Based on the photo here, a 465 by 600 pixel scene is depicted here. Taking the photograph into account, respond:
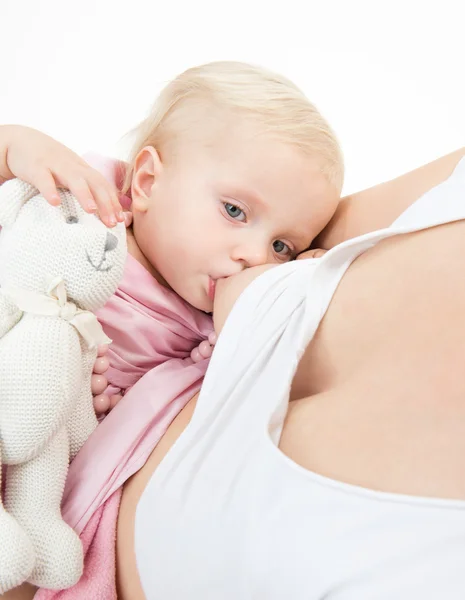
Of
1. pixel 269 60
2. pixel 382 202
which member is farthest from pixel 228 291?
pixel 269 60

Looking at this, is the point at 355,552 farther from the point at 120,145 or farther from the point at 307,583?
the point at 120,145

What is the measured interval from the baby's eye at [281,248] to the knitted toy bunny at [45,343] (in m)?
0.36

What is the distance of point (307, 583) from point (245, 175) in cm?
58

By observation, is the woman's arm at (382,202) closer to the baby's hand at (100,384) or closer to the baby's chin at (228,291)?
the baby's chin at (228,291)

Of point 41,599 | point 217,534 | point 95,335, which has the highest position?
point 95,335

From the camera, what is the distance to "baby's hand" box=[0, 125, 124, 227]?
68 cm

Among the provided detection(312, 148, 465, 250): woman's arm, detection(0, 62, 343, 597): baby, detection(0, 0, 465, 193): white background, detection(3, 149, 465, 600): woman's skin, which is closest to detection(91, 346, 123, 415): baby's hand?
detection(0, 62, 343, 597): baby

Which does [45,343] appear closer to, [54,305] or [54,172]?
[54,305]

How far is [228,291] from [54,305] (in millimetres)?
260

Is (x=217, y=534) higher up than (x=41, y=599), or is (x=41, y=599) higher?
(x=217, y=534)

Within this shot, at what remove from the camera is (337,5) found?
179cm

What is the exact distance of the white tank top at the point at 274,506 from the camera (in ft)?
1.57

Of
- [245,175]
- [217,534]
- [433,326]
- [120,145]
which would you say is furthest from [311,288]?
[120,145]

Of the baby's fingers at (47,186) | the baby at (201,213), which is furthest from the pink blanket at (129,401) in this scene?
the baby's fingers at (47,186)
